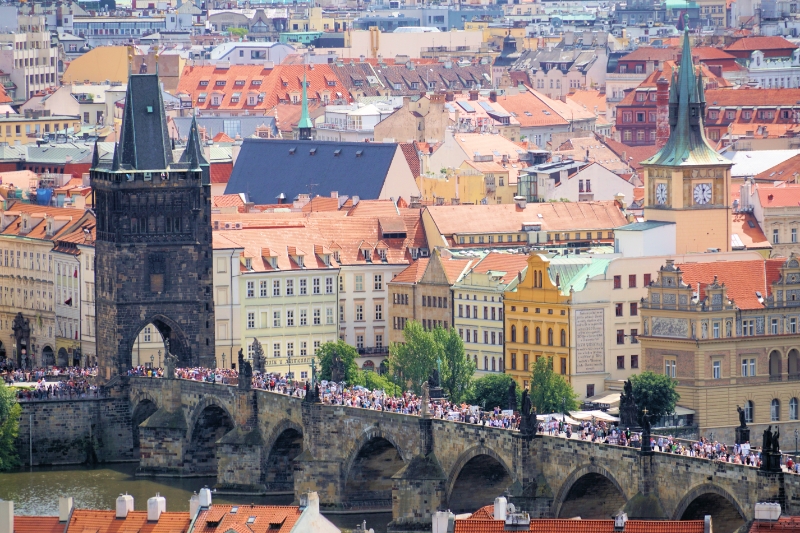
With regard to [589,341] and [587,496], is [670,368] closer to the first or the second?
[589,341]

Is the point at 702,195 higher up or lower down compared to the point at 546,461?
higher up

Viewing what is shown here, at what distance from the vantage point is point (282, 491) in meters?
164

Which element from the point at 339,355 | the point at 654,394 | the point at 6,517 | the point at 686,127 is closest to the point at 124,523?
the point at 6,517

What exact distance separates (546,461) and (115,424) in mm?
40553

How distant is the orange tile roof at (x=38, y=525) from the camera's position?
119 m

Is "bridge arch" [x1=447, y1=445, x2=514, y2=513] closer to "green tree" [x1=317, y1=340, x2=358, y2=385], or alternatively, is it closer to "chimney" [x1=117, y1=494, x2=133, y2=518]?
"chimney" [x1=117, y1=494, x2=133, y2=518]

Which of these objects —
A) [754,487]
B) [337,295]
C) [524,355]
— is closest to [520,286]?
[524,355]

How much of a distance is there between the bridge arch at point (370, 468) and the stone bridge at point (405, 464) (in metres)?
0.05

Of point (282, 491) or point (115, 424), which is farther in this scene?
point (115, 424)

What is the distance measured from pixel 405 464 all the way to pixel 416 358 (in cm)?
2385

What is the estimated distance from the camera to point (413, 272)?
191125mm

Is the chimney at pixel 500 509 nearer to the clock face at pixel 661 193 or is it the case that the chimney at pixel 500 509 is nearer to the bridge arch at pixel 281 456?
the bridge arch at pixel 281 456

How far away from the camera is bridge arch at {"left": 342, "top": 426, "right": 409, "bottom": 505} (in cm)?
15650

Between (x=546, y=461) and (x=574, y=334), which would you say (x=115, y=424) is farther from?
(x=546, y=461)
